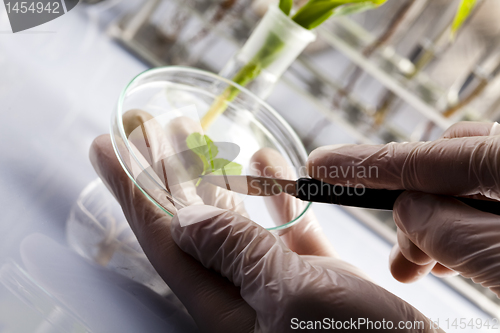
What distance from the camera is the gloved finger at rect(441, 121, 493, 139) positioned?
0.79 m

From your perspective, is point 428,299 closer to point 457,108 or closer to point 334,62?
point 457,108

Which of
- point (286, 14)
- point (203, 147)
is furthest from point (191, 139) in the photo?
point (286, 14)

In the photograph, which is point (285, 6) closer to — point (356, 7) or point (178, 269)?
point (356, 7)

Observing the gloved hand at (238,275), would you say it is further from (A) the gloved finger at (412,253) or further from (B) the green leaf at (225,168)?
(A) the gloved finger at (412,253)

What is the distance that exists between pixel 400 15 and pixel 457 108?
41cm

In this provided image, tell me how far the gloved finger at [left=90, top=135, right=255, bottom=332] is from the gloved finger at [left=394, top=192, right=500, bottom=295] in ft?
1.15

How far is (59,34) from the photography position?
1303 millimetres

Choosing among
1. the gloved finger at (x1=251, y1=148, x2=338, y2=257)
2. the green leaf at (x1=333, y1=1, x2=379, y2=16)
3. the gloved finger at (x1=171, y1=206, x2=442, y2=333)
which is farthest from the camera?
the green leaf at (x1=333, y1=1, x2=379, y2=16)

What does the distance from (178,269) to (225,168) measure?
0.73 feet

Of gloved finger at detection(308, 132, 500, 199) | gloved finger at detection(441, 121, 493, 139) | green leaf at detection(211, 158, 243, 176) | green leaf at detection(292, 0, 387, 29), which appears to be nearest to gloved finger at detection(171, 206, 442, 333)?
green leaf at detection(211, 158, 243, 176)

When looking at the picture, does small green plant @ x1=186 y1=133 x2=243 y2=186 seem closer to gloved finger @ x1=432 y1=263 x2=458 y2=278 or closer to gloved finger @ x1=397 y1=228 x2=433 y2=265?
gloved finger @ x1=397 y1=228 x2=433 y2=265

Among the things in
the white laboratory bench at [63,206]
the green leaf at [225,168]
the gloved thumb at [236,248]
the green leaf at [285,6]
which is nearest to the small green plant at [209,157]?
the green leaf at [225,168]

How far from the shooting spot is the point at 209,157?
738mm

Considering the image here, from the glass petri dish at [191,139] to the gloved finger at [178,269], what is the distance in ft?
0.18
